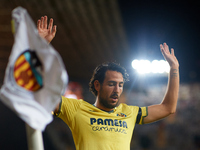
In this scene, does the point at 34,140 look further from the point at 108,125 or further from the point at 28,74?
the point at 108,125

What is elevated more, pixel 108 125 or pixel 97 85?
pixel 97 85

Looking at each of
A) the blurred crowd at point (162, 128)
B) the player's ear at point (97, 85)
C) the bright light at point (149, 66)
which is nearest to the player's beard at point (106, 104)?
the player's ear at point (97, 85)

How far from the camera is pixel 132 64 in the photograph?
11922 millimetres

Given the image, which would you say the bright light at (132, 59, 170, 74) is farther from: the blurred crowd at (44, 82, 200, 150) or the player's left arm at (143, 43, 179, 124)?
the player's left arm at (143, 43, 179, 124)

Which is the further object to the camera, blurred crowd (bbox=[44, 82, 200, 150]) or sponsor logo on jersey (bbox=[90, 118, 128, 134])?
blurred crowd (bbox=[44, 82, 200, 150])

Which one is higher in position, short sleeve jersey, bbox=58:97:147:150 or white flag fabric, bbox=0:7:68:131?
white flag fabric, bbox=0:7:68:131

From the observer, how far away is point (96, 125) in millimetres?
2434

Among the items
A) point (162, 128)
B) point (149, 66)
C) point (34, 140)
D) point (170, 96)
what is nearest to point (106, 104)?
point (170, 96)

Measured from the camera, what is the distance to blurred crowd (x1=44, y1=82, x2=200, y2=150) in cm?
1102

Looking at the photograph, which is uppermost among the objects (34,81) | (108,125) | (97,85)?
(34,81)

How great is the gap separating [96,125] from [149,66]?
10.2 metres

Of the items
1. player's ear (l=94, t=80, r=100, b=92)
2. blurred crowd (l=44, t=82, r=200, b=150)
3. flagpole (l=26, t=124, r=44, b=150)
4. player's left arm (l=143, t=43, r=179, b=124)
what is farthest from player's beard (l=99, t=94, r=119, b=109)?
blurred crowd (l=44, t=82, r=200, b=150)

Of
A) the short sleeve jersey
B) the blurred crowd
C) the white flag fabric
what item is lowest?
the blurred crowd

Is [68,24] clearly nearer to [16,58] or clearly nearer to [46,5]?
[46,5]
